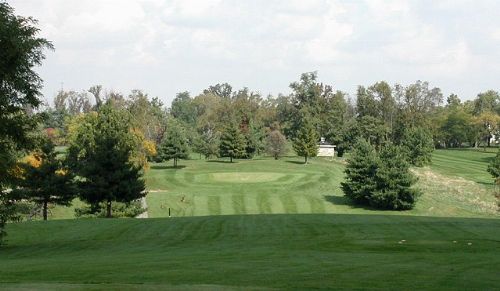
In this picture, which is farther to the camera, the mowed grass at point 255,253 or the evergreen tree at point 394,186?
the evergreen tree at point 394,186

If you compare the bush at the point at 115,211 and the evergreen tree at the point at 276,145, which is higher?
the evergreen tree at the point at 276,145

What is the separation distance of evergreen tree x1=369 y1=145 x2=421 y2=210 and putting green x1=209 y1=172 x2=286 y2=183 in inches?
768

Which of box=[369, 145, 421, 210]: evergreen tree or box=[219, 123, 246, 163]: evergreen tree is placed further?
box=[219, 123, 246, 163]: evergreen tree

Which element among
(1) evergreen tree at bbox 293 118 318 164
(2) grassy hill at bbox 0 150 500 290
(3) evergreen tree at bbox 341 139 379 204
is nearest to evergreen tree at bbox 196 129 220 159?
(1) evergreen tree at bbox 293 118 318 164

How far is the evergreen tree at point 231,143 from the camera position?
339 ft

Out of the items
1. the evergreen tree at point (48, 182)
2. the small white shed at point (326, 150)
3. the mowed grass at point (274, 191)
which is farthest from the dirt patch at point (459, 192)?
the evergreen tree at point (48, 182)

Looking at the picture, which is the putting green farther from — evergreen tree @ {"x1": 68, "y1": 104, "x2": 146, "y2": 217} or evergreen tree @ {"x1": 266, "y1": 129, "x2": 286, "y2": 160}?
evergreen tree @ {"x1": 68, "y1": 104, "x2": 146, "y2": 217}

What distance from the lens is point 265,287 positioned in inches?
547

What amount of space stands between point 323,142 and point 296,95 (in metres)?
22.2

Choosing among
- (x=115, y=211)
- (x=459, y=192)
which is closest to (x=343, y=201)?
(x=459, y=192)

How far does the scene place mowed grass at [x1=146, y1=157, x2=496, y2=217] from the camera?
6219cm

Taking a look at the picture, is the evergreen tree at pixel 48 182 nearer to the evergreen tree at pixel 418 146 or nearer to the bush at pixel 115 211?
the bush at pixel 115 211

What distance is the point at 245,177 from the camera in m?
84.2

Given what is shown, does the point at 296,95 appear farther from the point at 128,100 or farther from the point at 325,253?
the point at 325,253
